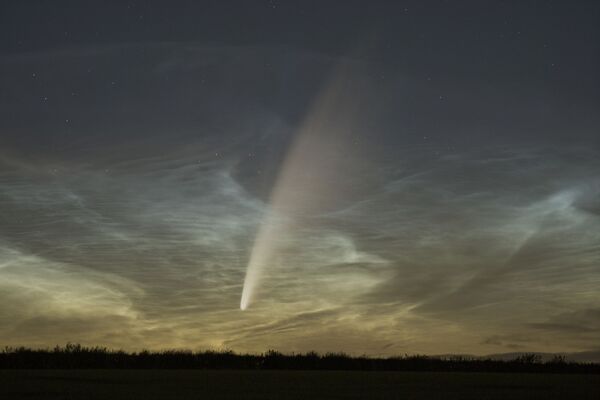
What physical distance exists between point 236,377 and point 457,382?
510 centimetres

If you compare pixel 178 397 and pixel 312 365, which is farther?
pixel 312 365

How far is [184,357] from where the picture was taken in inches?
1013

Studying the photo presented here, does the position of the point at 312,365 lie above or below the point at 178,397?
above

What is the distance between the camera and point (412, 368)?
25.1m

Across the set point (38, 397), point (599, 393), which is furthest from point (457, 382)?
point (38, 397)

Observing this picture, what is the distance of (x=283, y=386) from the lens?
52.4 feet

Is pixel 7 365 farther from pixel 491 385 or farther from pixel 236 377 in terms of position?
pixel 491 385

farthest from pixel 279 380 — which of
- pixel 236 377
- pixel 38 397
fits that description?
pixel 38 397

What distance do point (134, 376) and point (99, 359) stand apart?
689 centimetres

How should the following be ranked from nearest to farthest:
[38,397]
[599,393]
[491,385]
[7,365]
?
[38,397] < [599,393] < [491,385] < [7,365]

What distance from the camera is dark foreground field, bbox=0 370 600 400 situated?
14227 millimetres

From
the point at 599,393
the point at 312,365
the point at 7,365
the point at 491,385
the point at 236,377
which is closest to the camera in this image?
the point at 599,393

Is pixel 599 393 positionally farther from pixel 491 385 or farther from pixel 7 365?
pixel 7 365

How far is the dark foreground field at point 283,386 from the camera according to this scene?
46.7ft
